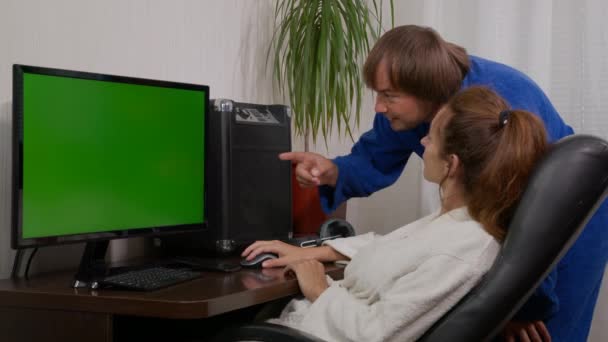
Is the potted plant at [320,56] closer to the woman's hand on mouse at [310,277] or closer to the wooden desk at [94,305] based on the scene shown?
the woman's hand on mouse at [310,277]

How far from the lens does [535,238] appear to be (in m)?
1.24

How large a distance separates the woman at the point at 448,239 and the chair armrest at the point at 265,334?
0.13 meters

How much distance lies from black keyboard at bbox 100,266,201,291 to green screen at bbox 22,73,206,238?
13cm

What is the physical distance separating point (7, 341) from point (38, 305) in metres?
0.12

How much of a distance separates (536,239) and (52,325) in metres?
0.90

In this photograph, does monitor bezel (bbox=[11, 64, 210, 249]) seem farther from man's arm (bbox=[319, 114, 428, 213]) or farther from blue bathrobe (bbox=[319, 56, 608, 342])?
blue bathrobe (bbox=[319, 56, 608, 342])

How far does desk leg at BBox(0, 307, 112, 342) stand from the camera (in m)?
1.36

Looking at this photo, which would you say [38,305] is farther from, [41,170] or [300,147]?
[300,147]

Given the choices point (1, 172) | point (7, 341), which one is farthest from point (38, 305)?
point (1, 172)

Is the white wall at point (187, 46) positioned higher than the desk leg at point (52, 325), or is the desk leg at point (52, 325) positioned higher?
the white wall at point (187, 46)

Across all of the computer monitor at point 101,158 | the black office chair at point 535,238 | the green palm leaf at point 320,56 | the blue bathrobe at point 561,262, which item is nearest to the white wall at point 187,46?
the green palm leaf at point 320,56

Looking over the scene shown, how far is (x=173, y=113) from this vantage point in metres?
A: 1.80

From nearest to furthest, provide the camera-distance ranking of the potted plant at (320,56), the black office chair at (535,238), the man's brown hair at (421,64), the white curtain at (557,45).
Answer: the black office chair at (535,238) → the man's brown hair at (421,64) → the white curtain at (557,45) → the potted plant at (320,56)

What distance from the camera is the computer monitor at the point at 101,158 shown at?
4.72 ft
